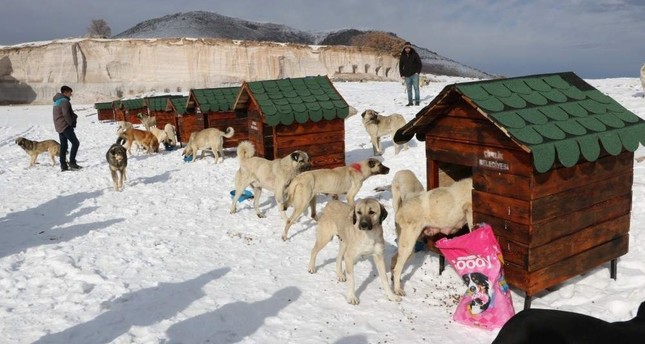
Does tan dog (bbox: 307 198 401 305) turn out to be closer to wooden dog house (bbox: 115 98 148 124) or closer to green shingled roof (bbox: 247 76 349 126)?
green shingled roof (bbox: 247 76 349 126)

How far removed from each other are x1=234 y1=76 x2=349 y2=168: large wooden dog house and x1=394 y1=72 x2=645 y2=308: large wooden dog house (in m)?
5.53

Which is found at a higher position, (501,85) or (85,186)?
(501,85)

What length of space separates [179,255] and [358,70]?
54.1 meters

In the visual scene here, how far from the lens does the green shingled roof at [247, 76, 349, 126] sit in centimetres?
1086

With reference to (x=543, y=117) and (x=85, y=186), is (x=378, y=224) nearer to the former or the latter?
(x=543, y=117)

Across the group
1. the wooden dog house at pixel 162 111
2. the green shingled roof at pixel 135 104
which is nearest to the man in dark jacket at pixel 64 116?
the wooden dog house at pixel 162 111

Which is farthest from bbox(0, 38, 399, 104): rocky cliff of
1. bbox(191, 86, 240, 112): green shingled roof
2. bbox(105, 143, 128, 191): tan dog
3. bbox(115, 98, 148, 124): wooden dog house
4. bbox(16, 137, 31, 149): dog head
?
bbox(105, 143, 128, 191): tan dog

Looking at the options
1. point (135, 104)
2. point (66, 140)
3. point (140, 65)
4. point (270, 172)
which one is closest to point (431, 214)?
point (270, 172)

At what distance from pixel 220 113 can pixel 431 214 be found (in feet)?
42.9

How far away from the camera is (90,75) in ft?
173

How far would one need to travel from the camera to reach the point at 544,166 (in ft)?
14.5

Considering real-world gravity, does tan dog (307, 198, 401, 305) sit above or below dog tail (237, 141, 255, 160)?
Answer: below

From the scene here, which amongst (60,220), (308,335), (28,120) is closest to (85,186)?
(60,220)

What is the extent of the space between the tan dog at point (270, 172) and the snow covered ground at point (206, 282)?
0.52m
